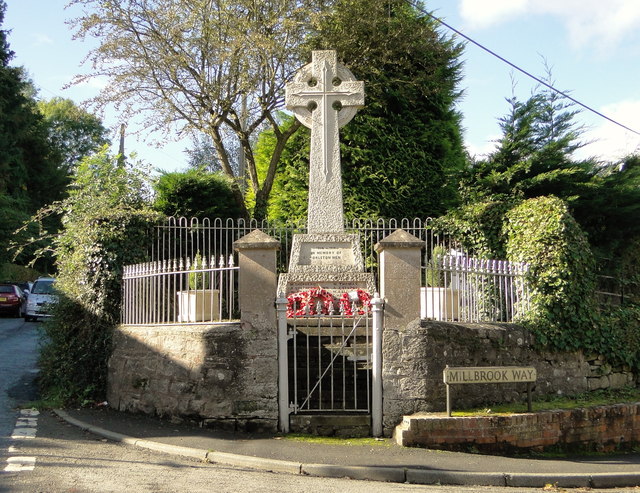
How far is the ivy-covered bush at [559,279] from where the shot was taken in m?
10.3

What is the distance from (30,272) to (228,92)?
30403mm

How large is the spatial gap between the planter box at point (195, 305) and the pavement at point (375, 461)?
65.2 inches

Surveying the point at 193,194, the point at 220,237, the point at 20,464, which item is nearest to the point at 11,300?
the point at 193,194

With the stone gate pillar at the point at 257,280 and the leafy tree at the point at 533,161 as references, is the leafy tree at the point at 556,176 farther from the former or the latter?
the stone gate pillar at the point at 257,280

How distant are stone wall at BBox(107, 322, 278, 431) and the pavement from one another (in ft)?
0.83

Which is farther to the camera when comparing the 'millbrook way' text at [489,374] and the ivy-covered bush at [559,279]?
the ivy-covered bush at [559,279]

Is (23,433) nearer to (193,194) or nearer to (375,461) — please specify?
(375,461)

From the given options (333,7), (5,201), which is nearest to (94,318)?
(333,7)

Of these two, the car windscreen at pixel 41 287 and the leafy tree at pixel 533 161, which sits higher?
the leafy tree at pixel 533 161

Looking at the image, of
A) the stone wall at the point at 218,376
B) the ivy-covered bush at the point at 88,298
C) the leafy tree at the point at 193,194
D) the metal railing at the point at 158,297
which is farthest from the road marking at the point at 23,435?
the leafy tree at the point at 193,194

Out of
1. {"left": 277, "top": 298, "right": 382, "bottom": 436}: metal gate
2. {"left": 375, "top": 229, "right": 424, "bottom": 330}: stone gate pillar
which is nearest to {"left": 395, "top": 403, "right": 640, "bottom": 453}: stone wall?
{"left": 277, "top": 298, "right": 382, "bottom": 436}: metal gate

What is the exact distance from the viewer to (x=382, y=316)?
8828 millimetres

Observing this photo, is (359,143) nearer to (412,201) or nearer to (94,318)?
(412,201)

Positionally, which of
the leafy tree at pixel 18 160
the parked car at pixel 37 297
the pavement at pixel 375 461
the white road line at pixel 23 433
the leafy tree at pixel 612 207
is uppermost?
the leafy tree at pixel 18 160
